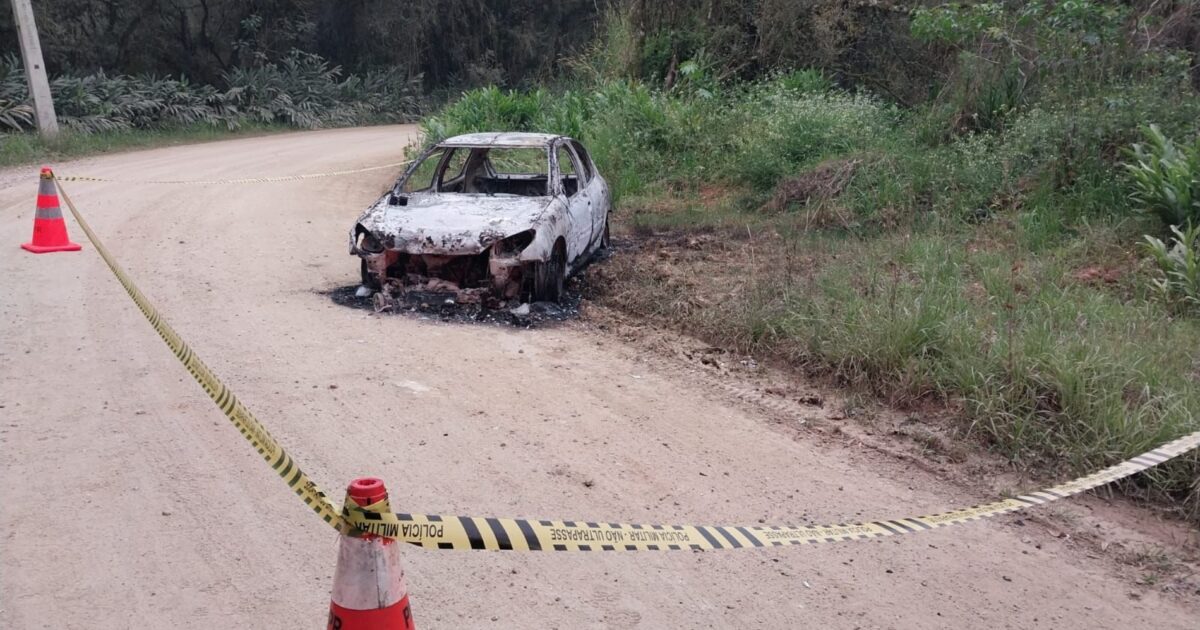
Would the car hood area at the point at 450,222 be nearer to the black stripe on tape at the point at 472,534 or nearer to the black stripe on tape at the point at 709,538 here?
the black stripe on tape at the point at 709,538

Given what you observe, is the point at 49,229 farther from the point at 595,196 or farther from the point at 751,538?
the point at 751,538

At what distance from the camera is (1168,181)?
27.0 feet

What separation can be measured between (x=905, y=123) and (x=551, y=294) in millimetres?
7689

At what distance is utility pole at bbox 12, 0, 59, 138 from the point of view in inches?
729

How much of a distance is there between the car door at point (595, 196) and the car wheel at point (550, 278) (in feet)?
4.23

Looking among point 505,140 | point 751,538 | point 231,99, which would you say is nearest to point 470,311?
point 505,140

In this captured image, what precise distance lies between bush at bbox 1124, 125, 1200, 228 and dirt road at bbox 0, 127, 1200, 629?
15.2 ft

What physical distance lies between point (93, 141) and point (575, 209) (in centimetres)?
1556

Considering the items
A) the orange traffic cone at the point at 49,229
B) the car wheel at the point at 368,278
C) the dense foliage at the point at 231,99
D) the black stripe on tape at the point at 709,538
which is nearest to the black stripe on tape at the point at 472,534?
the black stripe on tape at the point at 709,538

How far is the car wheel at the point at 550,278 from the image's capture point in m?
8.12

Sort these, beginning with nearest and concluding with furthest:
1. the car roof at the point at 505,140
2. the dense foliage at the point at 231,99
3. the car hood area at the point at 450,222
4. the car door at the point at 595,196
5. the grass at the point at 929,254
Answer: the grass at the point at 929,254
the car hood area at the point at 450,222
the car roof at the point at 505,140
the car door at the point at 595,196
the dense foliage at the point at 231,99

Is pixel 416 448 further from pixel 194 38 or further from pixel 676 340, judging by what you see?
pixel 194 38

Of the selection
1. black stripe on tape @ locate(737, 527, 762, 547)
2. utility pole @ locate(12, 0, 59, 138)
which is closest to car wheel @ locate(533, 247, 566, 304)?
black stripe on tape @ locate(737, 527, 762, 547)

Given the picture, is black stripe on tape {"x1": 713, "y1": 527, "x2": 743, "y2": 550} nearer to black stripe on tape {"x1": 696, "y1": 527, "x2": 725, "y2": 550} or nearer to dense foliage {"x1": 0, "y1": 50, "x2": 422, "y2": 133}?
black stripe on tape {"x1": 696, "y1": 527, "x2": 725, "y2": 550}
